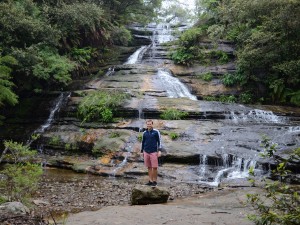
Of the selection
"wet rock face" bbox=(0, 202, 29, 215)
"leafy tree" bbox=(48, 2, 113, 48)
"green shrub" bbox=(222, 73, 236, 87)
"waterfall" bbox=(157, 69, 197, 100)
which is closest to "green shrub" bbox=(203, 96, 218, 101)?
"waterfall" bbox=(157, 69, 197, 100)

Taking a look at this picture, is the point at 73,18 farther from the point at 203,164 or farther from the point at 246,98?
the point at 203,164

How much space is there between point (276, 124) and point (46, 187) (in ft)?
33.2

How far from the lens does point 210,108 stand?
51.7 ft

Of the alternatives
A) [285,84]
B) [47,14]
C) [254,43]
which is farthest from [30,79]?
[285,84]

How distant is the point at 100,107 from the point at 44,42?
5.10m

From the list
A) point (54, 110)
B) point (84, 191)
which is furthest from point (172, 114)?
point (84, 191)

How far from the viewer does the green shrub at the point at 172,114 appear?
591 inches

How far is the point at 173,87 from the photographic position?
64.0 feet

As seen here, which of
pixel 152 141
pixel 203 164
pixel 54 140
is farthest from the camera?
pixel 54 140

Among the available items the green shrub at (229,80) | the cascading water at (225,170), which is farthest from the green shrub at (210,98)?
the cascading water at (225,170)

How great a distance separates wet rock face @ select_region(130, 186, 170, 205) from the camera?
7.34 metres

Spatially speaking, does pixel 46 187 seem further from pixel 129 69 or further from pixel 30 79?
pixel 129 69

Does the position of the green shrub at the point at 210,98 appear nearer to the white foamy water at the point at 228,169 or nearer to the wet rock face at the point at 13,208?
the white foamy water at the point at 228,169

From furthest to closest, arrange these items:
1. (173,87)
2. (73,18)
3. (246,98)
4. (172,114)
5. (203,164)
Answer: (173,87), (246,98), (73,18), (172,114), (203,164)
